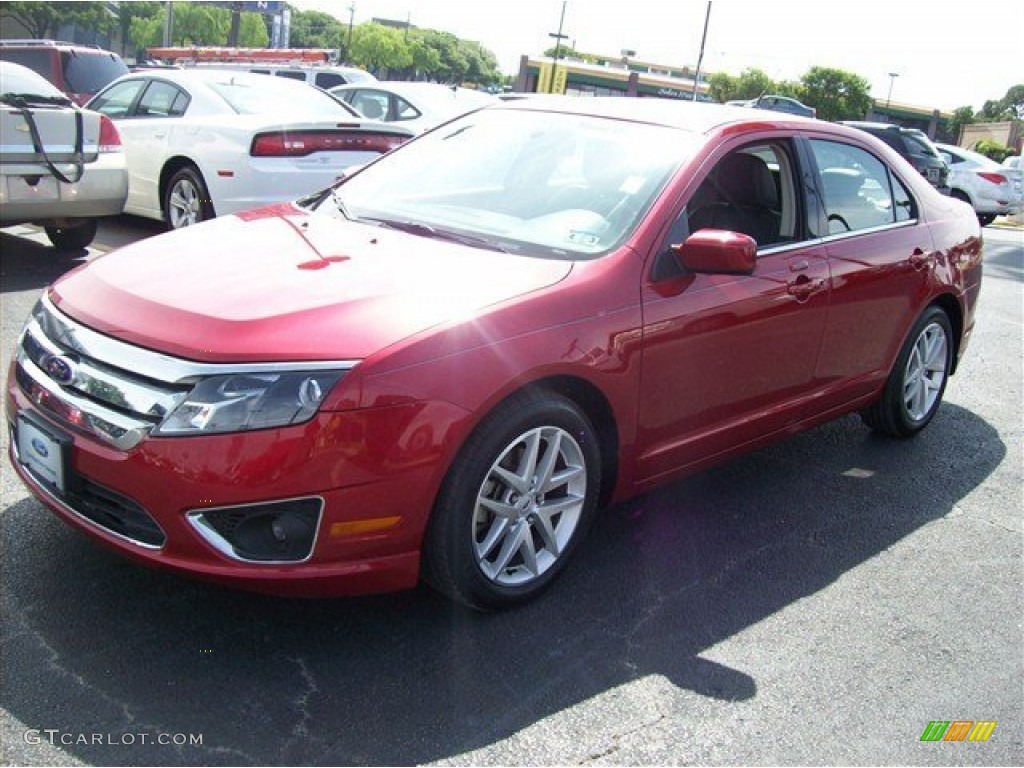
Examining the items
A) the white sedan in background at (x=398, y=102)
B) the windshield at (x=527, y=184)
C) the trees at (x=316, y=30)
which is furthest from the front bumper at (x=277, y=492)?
the trees at (x=316, y=30)

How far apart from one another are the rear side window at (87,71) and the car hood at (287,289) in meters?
13.1

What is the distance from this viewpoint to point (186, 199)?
8203 mm

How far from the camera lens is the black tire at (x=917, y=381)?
495 cm

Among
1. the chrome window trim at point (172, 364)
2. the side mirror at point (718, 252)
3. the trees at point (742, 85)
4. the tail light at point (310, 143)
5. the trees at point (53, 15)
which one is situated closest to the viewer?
the chrome window trim at point (172, 364)

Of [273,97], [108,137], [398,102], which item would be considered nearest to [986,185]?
[398,102]

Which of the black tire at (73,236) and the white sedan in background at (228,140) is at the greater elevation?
the white sedan in background at (228,140)

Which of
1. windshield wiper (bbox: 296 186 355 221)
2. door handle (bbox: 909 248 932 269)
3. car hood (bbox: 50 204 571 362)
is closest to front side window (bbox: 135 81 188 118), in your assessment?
windshield wiper (bbox: 296 186 355 221)

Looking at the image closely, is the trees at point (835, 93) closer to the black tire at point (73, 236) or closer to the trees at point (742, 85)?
the trees at point (742, 85)

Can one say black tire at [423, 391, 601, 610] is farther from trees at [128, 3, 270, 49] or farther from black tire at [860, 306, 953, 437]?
trees at [128, 3, 270, 49]

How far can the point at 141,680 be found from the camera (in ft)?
8.79

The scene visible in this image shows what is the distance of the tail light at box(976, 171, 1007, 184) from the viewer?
63.9 ft

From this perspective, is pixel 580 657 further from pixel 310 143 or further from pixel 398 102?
pixel 398 102

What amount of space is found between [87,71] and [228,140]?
29.5 ft

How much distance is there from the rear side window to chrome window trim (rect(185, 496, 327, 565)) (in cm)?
1416
